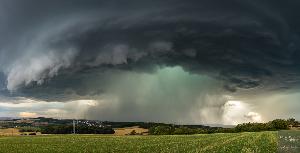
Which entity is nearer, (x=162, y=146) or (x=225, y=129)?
(x=162, y=146)

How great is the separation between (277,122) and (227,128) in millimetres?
A: 26758

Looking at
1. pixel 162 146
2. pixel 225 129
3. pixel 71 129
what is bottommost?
pixel 225 129

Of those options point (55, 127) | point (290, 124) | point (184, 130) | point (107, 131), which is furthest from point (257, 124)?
point (55, 127)

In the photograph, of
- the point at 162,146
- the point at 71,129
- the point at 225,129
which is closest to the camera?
the point at 162,146

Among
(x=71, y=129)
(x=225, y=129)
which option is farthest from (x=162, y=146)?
(x=71, y=129)

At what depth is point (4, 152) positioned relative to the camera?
52281 millimetres

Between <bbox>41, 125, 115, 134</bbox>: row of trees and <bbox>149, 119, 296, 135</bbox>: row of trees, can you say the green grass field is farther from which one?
<bbox>41, 125, 115, 134</bbox>: row of trees

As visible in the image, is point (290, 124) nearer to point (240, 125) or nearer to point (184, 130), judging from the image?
point (240, 125)

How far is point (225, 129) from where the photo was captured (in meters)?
172

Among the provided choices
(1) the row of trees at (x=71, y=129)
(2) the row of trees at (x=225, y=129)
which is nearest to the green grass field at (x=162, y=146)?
(2) the row of trees at (x=225, y=129)

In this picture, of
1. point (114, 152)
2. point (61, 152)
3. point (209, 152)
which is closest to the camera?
point (209, 152)

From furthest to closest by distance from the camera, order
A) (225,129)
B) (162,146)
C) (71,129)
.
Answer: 1. (71,129)
2. (225,129)
3. (162,146)

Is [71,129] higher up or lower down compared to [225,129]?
higher up

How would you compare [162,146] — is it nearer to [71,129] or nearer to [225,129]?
[225,129]
